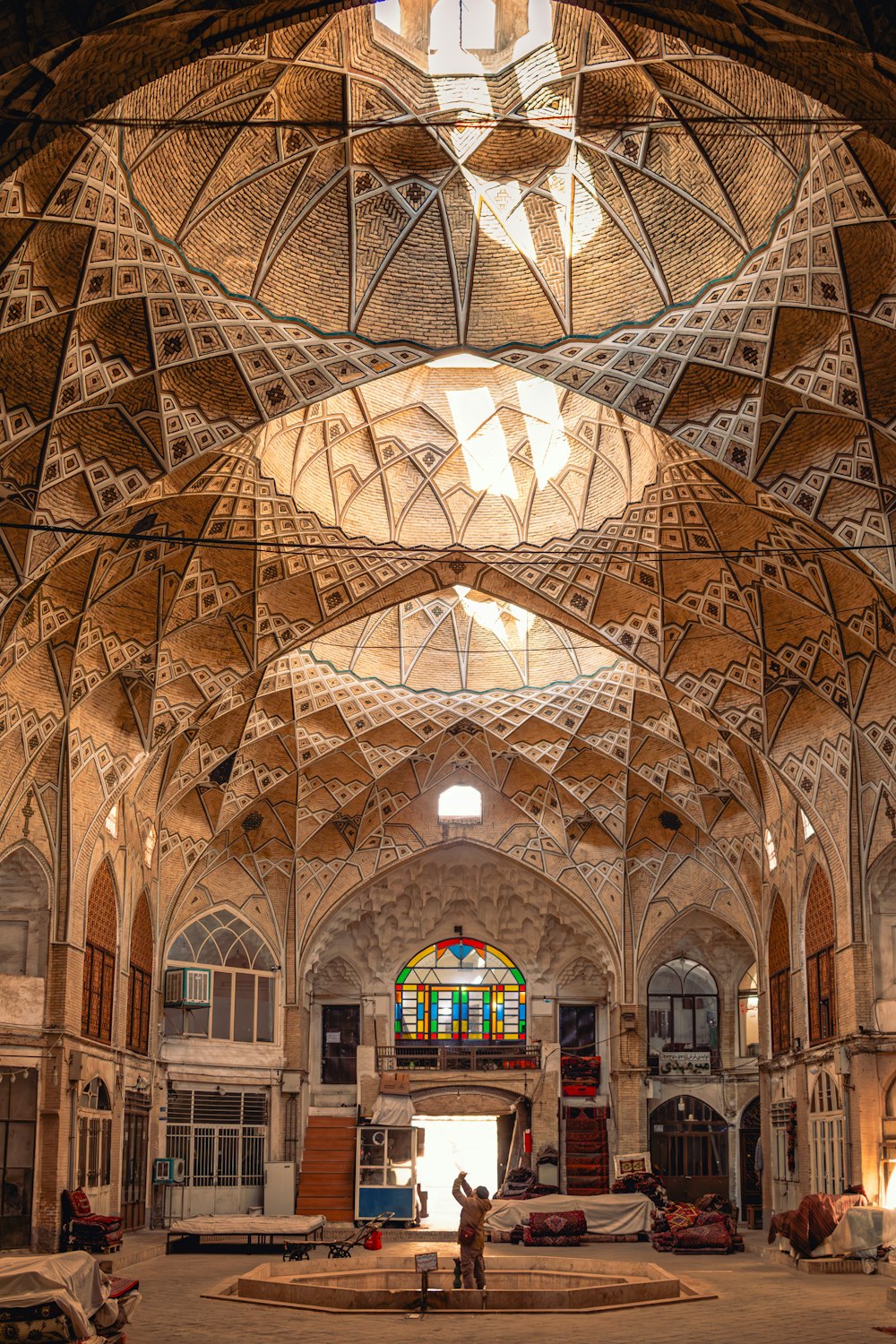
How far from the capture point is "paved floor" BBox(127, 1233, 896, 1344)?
1165 centimetres

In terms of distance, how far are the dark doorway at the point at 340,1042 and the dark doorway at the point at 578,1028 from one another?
14.7 ft

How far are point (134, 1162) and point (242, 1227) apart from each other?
16.5 feet

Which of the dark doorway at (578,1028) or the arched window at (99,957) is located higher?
the arched window at (99,957)

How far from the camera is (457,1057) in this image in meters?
30.9

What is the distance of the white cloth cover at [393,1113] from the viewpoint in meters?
28.4

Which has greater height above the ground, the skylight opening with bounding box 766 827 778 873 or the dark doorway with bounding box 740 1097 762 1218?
the skylight opening with bounding box 766 827 778 873

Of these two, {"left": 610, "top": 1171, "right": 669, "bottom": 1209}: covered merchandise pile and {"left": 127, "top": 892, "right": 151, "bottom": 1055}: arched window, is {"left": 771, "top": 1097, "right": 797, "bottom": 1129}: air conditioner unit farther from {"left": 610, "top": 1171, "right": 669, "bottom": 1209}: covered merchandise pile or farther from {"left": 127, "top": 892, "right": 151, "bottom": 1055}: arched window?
{"left": 127, "top": 892, "right": 151, "bottom": 1055}: arched window

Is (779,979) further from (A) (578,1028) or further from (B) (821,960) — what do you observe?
(A) (578,1028)

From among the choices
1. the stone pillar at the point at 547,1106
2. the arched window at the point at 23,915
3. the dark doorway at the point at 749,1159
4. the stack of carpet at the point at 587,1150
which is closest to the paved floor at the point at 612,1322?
the arched window at the point at 23,915

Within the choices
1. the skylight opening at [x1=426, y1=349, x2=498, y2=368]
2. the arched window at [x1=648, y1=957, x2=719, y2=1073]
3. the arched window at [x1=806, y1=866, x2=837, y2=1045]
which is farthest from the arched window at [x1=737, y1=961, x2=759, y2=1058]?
the skylight opening at [x1=426, y1=349, x2=498, y2=368]

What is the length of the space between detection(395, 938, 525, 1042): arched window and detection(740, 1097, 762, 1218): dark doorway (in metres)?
5.01

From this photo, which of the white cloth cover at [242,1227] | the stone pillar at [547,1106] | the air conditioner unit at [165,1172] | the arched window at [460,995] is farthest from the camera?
the arched window at [460,995]

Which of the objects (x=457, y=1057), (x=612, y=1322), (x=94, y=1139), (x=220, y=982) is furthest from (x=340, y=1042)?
(x=612, y=1322)

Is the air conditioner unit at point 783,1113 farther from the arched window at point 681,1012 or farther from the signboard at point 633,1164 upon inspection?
the arched window at point 681,1012
